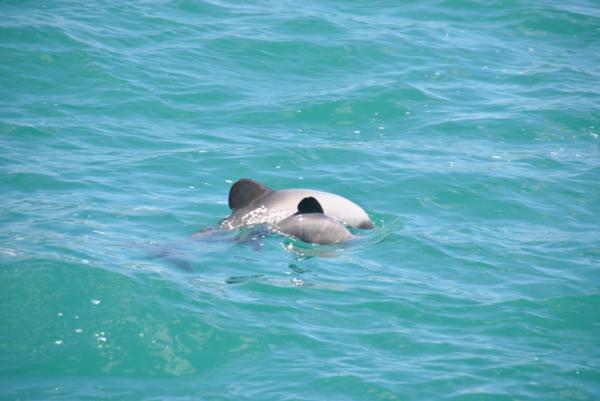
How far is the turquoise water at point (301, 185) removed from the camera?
324 inches

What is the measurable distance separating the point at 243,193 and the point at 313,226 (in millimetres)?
1252

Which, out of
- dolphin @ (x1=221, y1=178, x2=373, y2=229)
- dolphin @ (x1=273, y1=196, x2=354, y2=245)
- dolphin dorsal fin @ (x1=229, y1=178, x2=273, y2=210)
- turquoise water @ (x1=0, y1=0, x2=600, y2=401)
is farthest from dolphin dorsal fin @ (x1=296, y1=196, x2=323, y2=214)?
dolphin dorsal fin @ (x1=229, y1=178, x2=273, y2=210)

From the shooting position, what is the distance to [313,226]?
1120cm

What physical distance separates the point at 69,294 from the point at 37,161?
491 centimetres

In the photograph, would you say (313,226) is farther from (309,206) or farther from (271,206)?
(271,206)

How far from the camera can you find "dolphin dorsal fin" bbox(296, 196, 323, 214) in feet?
36.9

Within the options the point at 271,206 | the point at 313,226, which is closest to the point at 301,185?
the point at 271,206

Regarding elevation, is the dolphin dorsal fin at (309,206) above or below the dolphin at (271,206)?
above

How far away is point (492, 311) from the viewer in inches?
373

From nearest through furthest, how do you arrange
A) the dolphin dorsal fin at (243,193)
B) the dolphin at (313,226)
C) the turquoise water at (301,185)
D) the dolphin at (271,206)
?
the turquoise water at (301,185) < the dolphin at (313,226) < the dolphin at (271,206) < the dolphin dorsal fin at (243,193)

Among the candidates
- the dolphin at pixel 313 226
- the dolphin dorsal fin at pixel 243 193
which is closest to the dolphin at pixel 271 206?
the dolphin dorsal fin at pixel 243 193

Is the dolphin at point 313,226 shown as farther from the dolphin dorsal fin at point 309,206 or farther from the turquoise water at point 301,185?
the turquoise water at point 301,185

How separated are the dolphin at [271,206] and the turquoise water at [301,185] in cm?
35

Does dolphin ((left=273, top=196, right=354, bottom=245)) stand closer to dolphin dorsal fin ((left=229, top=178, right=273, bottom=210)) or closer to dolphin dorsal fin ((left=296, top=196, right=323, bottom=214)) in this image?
dolphin dorsal fin ((left=296, top=196, right=323, bottom=214))
